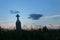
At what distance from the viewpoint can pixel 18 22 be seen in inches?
784
